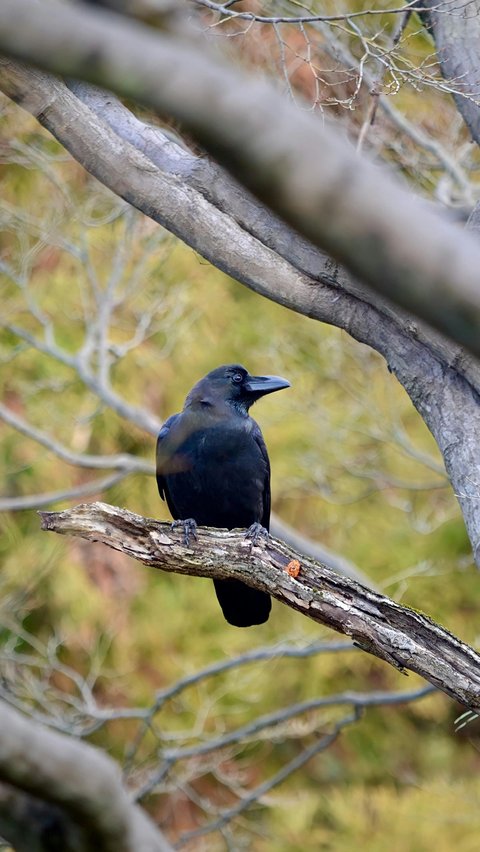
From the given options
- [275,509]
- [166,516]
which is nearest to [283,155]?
[166,516]

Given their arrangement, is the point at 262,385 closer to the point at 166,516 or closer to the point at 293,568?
the point at 293,568

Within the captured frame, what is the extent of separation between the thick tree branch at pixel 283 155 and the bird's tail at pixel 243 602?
3.98 meters

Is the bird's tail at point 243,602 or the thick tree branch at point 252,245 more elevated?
Answer: the thick tree branch at point 252,245

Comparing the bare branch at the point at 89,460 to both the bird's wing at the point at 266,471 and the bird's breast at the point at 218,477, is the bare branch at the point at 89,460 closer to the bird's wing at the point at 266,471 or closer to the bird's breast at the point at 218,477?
the bird's wing at the point at 266,471

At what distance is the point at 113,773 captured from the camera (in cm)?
188

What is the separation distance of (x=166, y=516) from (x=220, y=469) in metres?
4.97

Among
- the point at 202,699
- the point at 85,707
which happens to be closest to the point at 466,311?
the point at 85,707

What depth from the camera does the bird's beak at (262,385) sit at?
5625 millimetres

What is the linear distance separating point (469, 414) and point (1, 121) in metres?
5.19

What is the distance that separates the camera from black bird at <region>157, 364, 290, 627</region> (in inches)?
210

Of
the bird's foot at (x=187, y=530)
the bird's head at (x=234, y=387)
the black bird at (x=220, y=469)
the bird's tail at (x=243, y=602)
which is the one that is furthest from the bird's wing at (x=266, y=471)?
the bird's foot at (x=187, y=530)

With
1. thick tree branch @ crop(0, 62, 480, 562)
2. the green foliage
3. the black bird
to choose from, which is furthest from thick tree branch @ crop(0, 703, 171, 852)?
the green foliage

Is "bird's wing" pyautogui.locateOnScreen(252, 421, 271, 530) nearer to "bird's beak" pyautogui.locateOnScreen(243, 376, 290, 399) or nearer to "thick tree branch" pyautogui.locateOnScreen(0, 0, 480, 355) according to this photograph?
"bird's beak" pyautogui.locateOnScreen(243, 376, 290, 399)

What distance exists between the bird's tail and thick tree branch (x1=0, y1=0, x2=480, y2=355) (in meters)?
3.98
